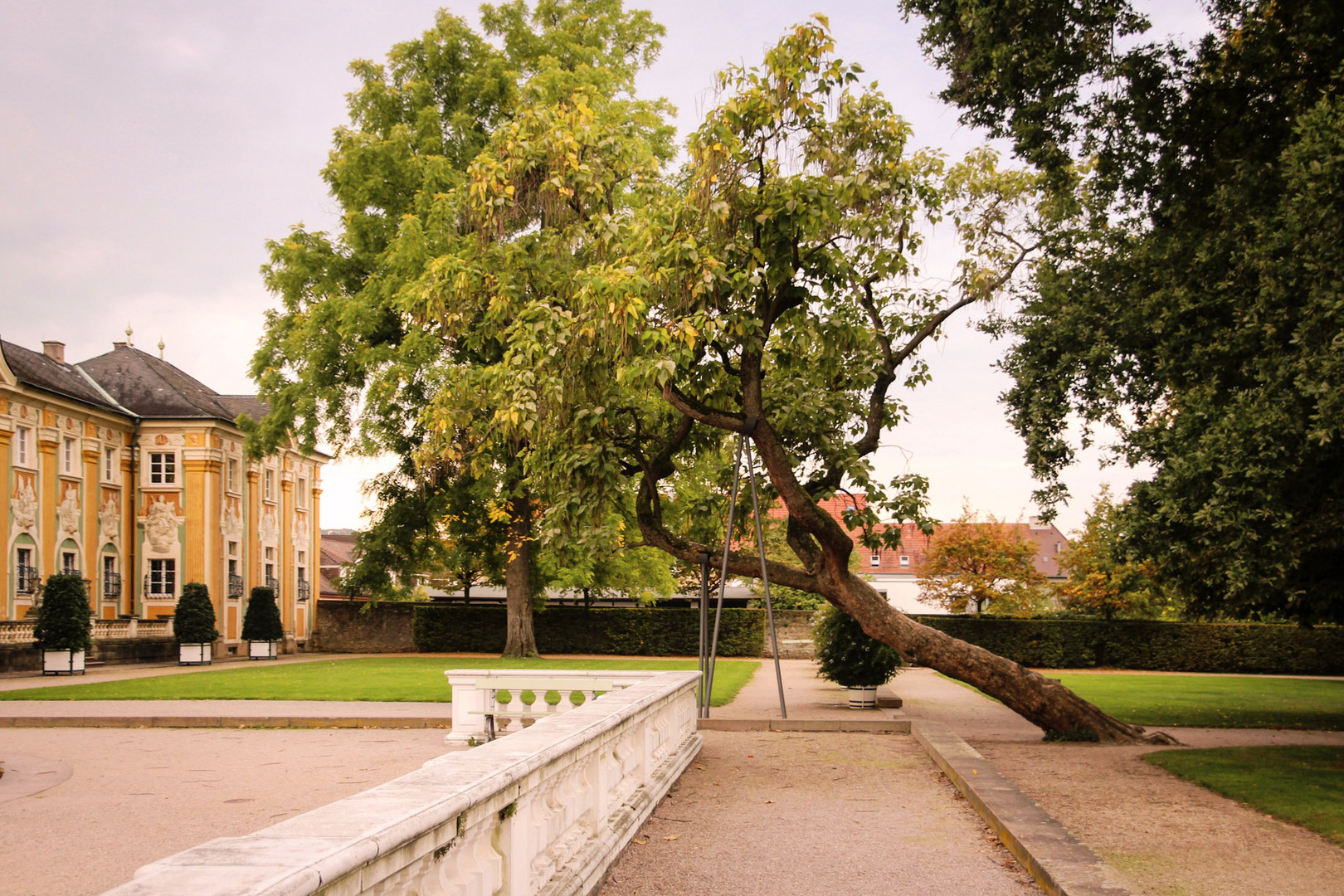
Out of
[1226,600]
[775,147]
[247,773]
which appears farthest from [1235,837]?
[247,773]

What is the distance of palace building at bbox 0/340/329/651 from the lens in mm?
31391

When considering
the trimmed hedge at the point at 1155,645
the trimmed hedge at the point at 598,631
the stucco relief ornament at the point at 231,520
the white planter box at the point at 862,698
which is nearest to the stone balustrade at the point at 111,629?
the stucco relief ornament at the point at 231,520

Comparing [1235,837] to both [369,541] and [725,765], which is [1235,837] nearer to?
[725,765]

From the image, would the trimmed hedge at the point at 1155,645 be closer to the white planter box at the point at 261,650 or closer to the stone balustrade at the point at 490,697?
the white planter box at the point at 261,650

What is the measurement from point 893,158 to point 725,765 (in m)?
6.88

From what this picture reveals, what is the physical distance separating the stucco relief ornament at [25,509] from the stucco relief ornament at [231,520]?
7206mm

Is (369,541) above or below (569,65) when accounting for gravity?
below

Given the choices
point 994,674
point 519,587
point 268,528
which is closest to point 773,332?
point 994,674

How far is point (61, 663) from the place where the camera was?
89.5 feet

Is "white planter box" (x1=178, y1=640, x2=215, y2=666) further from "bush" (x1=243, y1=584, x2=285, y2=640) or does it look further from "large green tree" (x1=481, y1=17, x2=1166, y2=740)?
"large green tree" (x1=481, y1=17, x2=1166, y2=740)

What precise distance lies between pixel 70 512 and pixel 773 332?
27.2m

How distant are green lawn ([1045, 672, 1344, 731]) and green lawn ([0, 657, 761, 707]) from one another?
7173 mm

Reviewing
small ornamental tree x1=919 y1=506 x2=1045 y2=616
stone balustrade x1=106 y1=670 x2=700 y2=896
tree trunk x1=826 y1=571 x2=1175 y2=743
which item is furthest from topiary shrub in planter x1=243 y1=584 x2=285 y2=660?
stone balustrade x1=106 y1=670 x2=700 y2=896

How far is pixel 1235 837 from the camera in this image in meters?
7.55
